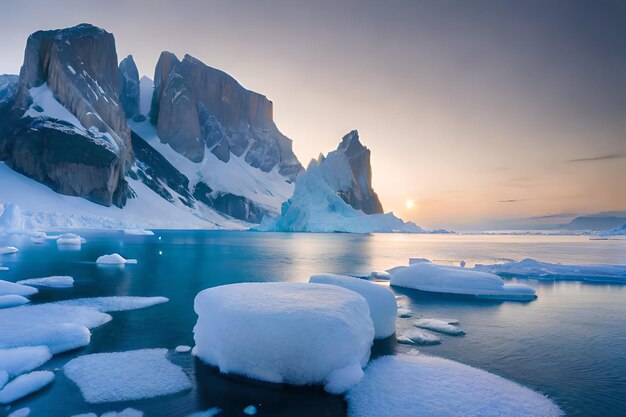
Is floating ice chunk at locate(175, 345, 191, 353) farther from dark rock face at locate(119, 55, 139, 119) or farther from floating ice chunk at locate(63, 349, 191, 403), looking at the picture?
dark rock face at locate(119, 55, 139, 119)

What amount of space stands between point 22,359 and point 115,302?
25.4 feet

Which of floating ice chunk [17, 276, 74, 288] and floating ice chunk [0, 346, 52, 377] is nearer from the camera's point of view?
floating ice chunk [0, 346, 52, 377]

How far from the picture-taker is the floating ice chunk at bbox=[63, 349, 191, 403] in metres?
7.64

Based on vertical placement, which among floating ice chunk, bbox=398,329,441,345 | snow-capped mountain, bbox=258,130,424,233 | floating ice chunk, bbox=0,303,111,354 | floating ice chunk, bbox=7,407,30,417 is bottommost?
floating ice chunk, bbox=7,407,30,417

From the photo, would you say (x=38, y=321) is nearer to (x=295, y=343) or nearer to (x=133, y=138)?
(x=295, y=343)

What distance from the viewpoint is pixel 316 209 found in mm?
93312

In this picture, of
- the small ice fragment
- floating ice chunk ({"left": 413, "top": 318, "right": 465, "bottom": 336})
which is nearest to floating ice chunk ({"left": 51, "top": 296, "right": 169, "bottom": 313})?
the small ice fragment

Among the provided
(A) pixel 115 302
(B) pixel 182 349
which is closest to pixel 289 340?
(B) pixel 182 349

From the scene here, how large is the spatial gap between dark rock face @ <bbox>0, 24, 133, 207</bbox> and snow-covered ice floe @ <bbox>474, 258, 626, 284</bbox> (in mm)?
94518

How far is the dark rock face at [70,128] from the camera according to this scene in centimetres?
9038

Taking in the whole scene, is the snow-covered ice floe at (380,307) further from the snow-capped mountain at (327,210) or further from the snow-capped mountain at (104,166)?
the snow-capped mountain at (327,210)

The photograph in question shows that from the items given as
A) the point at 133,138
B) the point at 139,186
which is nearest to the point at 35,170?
the point at 139,186

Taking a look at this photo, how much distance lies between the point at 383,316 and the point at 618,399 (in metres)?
5.81

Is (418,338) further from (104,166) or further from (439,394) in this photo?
(104,166)
